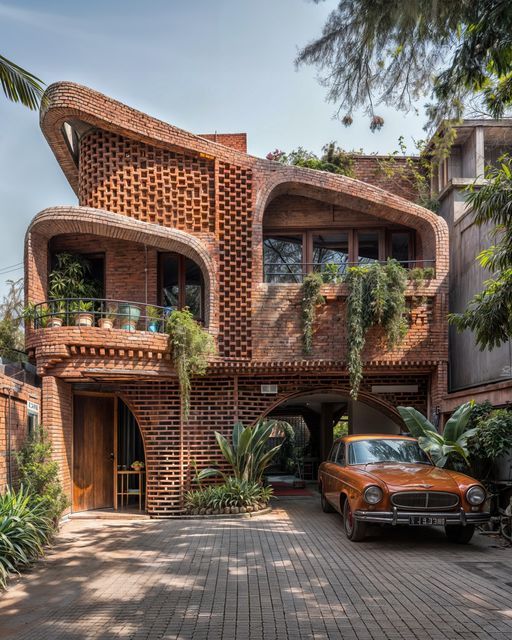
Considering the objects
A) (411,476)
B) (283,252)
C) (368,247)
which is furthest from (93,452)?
(368,247)

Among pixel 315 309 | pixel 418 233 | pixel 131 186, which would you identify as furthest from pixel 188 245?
pixel 418 233

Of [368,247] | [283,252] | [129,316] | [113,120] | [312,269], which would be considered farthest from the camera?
[368,247]

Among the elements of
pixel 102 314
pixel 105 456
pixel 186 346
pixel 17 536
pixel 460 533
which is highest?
pixel 102 314

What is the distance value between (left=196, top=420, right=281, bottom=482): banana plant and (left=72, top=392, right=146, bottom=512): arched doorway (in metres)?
2.40

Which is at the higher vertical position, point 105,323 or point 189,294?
point 189,294

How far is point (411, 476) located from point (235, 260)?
6720 millimetres

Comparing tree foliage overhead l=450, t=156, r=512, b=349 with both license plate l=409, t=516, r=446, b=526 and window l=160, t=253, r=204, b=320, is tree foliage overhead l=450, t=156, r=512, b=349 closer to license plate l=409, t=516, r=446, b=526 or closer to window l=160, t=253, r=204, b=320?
license plate l=409, t=516, r=446, b=526

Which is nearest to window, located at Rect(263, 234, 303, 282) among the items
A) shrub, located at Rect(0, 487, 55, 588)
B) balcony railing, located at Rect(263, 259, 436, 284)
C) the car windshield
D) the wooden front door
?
balcony railing, located at Rect(263, 259, 436, 284)

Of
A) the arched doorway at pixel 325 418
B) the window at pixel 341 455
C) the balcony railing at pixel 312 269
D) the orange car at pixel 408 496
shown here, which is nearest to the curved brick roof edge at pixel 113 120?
the balcony railing at pixel 312 269

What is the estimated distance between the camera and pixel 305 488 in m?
19.3

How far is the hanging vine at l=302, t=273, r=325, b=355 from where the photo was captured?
13570mm

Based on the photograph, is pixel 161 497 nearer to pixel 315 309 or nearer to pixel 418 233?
pixel 315 309

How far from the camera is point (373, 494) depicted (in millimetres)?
8539

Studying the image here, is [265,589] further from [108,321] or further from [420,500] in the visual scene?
[108,321]
